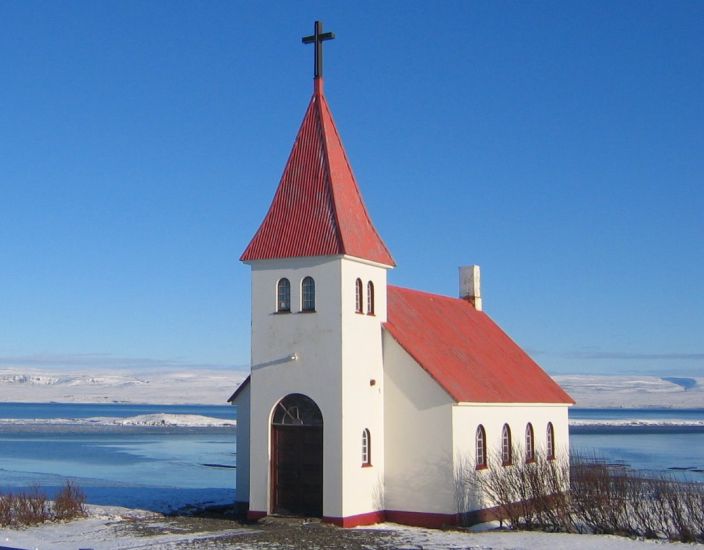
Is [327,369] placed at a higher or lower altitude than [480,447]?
higher

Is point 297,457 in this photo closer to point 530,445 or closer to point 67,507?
point 67,507

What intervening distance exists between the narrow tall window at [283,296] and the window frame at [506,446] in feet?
26.0

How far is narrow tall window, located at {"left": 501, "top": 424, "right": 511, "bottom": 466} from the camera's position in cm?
3141

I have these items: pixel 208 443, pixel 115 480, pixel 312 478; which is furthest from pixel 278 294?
pixel 208 443

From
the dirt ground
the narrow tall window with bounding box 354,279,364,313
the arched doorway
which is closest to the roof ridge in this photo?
the narrow tall window with bounding box 354,279,364,313

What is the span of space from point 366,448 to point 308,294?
4520 millimetres

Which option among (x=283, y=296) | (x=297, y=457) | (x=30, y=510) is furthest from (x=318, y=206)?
(x=30, y=510)

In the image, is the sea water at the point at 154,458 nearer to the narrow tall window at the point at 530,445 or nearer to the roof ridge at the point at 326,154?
the narrow tall window at the point at 530,445

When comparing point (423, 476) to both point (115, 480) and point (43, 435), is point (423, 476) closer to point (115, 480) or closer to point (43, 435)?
point (115, 480)

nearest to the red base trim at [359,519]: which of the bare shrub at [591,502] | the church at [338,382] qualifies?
the church at [338,382]

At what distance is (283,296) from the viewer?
94.8ft

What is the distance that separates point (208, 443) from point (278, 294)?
4901 centimetres

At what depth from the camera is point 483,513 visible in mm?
29344

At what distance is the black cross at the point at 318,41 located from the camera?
30.0 meters
